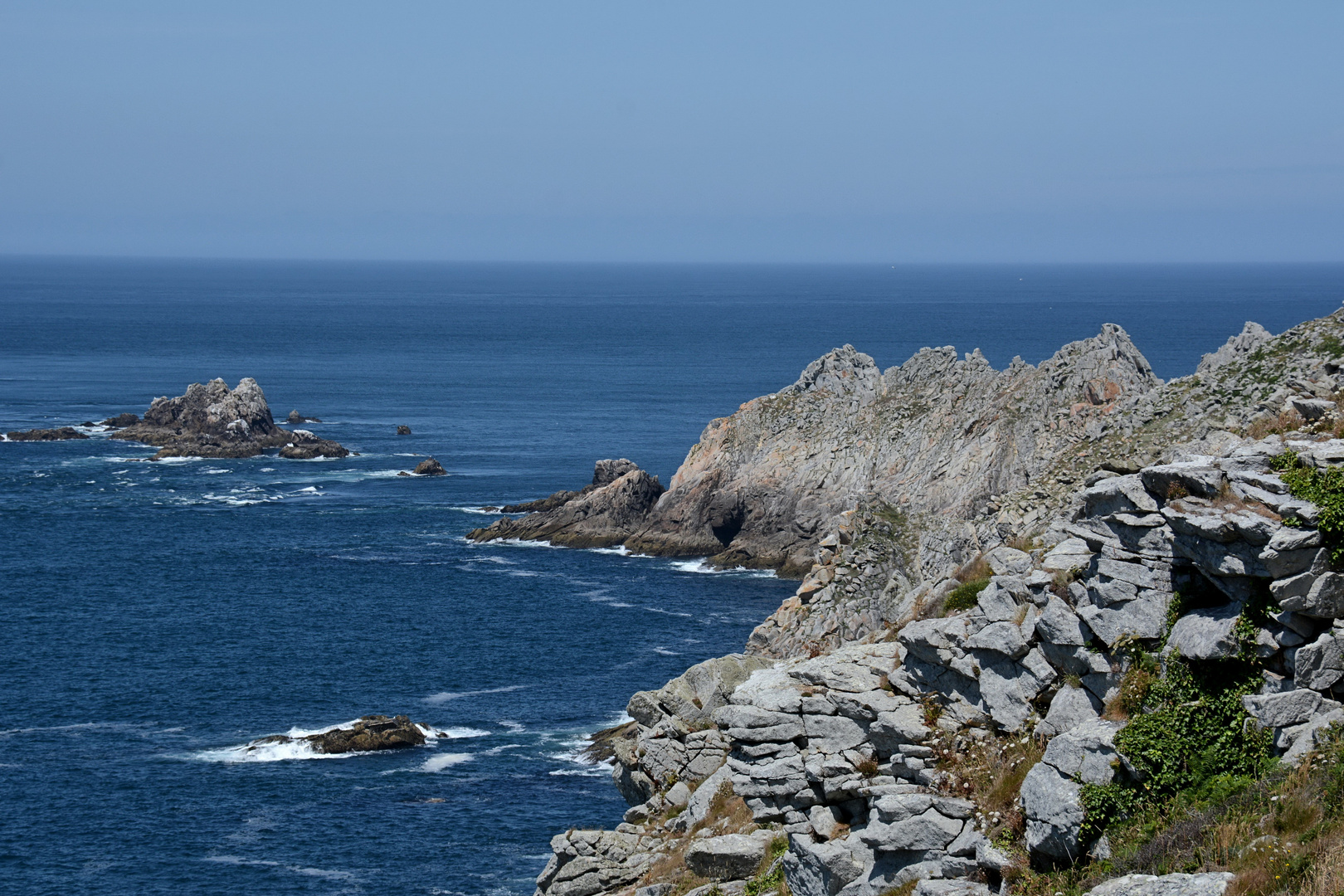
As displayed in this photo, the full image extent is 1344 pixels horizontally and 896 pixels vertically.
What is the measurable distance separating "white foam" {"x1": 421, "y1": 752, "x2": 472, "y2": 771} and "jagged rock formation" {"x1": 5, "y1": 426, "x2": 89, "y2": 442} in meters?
99.9

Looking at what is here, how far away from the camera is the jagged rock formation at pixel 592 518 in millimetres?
102688

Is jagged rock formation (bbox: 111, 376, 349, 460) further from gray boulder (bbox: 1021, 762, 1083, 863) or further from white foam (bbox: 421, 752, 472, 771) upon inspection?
gray boulder (bbox: 1021, 762, 1083, 863)

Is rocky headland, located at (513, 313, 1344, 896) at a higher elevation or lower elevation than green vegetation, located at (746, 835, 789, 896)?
higher

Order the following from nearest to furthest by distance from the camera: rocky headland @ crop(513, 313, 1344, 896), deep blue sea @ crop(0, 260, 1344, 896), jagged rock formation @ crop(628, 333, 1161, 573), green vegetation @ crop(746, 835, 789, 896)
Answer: rocky headland @ crop(513, 313, 1344, 896) < green vegetation @ crop(746, 835, 789, 896) < deep blue sea @ crop(0, 260, 1344, 896) < jagged rock formation @ crop(628, 333, 1161, 573)

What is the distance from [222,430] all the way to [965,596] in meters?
130

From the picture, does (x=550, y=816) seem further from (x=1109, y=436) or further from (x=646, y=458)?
(x=646, y=458)

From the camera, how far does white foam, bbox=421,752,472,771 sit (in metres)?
56.9

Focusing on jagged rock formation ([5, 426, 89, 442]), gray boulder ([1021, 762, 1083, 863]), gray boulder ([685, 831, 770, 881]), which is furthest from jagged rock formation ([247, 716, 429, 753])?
jagged rock formation ([5, 426, 89, 442])

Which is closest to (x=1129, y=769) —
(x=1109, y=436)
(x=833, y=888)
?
(x=833, y=888)

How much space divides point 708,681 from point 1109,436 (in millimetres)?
26759

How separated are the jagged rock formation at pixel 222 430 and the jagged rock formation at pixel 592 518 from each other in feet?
133

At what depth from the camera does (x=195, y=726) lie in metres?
61.2

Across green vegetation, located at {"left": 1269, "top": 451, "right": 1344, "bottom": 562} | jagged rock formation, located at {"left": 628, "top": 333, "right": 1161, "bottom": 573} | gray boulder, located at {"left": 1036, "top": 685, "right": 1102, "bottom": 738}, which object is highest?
green vegetation, located at {"left": 1269, "top": 451, "right": 1344, "bottom": 562}

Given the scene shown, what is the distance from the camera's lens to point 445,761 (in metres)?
57.7
